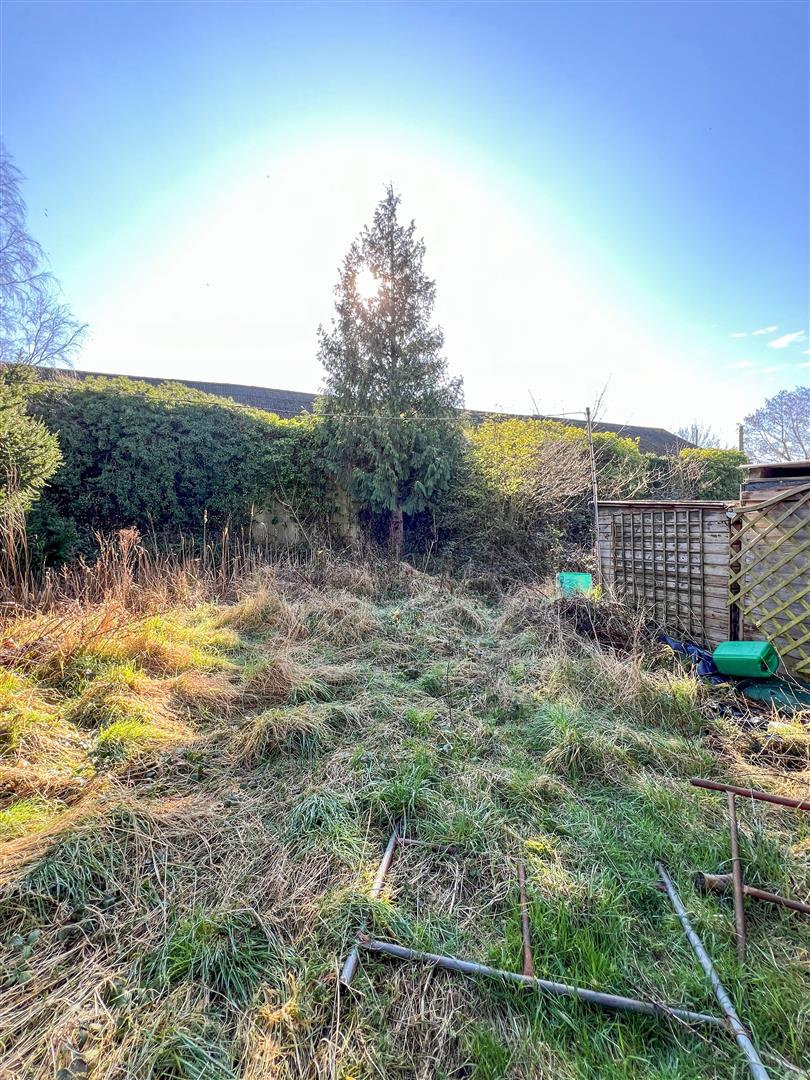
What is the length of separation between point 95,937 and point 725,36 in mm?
8389

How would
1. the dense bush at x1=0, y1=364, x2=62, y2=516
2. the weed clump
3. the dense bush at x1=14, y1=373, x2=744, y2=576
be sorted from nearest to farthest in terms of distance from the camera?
the weed clump → the dense bush at x1=0, y1=364, x2=62, y2=516 → the dense bush at x1=14, y1=373, x2=744, y2=576

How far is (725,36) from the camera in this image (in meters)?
4.41

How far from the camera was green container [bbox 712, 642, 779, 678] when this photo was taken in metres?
3.64

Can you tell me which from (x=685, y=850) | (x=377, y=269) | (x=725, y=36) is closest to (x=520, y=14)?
(x=725, y=36)

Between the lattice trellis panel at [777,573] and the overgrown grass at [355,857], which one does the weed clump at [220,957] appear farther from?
the lattice trellis panel at [777,573]

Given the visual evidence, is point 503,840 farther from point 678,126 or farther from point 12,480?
point 678,126

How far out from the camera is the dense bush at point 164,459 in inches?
231

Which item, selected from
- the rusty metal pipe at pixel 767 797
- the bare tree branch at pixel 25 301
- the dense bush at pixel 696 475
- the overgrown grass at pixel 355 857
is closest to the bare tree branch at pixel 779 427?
the dense bush at pixel 696 475

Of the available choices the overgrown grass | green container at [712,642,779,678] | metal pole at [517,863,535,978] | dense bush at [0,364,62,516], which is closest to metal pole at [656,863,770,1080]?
the overgrown grass

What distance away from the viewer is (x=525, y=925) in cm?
158

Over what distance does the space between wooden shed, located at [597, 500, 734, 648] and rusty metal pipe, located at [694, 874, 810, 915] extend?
3125 millimetres

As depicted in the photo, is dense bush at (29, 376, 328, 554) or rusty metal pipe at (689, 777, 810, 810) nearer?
rusty metal pipe at (689, 777, 810, 810)

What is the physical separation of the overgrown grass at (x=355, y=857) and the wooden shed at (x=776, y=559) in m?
1.07

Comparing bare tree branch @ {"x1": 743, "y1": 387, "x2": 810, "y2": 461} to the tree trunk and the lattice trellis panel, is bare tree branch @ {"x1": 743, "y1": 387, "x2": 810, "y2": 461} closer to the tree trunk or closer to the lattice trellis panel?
the tree trunk
